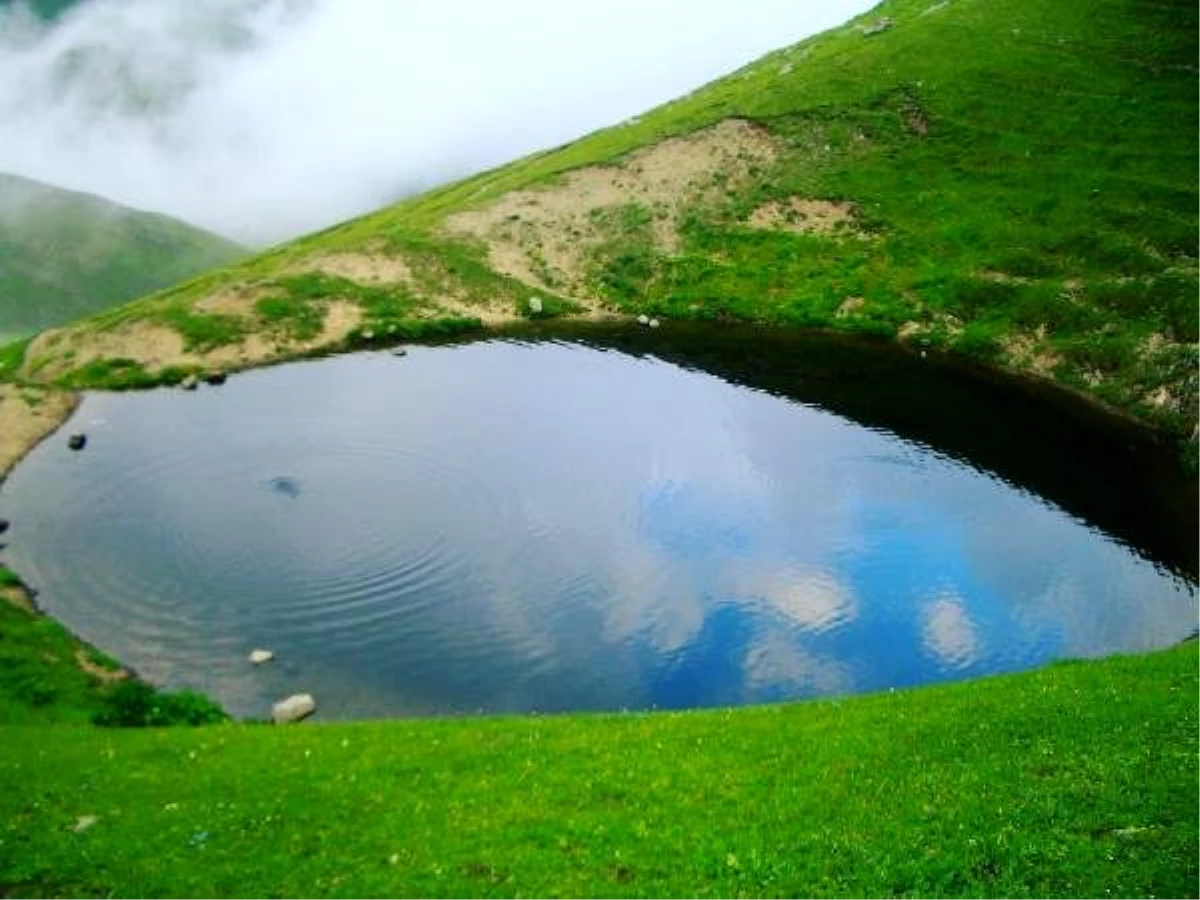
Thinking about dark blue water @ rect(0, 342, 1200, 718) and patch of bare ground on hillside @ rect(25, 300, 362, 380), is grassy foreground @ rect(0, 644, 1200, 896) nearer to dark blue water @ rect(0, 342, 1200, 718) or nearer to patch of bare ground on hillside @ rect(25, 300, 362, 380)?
dark blue water @ rect(0, 342, 1200, 718)

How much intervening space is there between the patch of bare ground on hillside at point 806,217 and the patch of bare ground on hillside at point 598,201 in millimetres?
5401

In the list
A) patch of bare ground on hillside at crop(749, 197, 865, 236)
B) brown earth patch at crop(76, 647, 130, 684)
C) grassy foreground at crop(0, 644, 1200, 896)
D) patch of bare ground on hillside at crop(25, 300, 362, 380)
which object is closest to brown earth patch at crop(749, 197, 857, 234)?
patch of bare ground on hillside at crop(749, 197, 865, 236)

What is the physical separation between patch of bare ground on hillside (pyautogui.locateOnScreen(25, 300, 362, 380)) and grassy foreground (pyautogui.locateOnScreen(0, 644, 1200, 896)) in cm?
5012

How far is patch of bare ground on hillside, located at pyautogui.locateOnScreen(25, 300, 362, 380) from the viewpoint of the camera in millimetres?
80062

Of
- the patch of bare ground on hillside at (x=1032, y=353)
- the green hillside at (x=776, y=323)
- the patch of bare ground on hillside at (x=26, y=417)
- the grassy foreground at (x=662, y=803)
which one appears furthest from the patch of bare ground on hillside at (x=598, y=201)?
the grassy foreground at (x=662, y=803)

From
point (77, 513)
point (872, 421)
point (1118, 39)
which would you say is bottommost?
point (872, 421)

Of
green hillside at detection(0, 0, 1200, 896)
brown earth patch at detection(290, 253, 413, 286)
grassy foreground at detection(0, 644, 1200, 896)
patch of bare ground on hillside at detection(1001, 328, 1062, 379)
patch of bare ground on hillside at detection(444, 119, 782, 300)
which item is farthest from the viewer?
patch of bare ground on hillside at detection(444, 119, 782, 300)

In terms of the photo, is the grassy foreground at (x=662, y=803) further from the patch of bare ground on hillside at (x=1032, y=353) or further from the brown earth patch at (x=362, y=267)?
the brown earth patch at (x=362, y=267)

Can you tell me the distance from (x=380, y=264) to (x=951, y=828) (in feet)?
272

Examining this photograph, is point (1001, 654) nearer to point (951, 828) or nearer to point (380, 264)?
point (951, 828)

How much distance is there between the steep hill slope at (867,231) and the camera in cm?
8206

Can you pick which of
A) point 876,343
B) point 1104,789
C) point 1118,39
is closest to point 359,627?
point 1104,789

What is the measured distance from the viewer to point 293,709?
42.3m

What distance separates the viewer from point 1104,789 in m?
25.9
